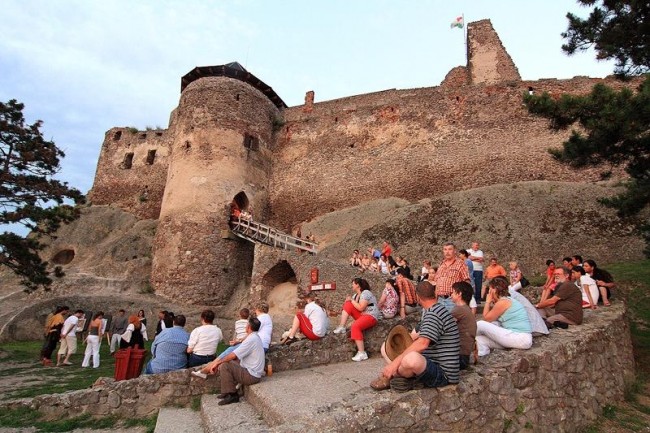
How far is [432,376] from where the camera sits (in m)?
4.25

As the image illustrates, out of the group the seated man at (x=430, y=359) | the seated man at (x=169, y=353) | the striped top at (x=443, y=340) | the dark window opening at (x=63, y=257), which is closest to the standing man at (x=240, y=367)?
the seated man at (x=169, y=353)

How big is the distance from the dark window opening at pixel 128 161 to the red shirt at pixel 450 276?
2612 cm

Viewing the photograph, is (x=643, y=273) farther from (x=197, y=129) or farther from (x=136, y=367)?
(x=197, y=129)

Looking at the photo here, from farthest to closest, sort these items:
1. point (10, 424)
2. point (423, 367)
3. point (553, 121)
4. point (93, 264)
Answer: point (93, 264)
point (553, 121)
point (10, 424)
point (423, 367)

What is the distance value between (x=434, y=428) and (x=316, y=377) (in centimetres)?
269

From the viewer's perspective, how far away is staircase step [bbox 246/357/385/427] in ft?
15.6

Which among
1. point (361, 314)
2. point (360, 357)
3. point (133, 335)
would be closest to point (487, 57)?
point (361, 314)

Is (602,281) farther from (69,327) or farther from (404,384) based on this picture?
(69,327)

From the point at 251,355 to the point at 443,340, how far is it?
3.07 meters

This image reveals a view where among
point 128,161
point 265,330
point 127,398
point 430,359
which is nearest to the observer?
point 430,359

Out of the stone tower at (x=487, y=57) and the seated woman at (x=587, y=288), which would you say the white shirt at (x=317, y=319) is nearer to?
the seated woman at (x=587, y=288)

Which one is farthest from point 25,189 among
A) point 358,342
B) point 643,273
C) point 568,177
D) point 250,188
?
point 568,177

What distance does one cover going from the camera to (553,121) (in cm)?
862

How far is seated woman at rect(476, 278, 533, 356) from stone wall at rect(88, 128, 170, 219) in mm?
24395
